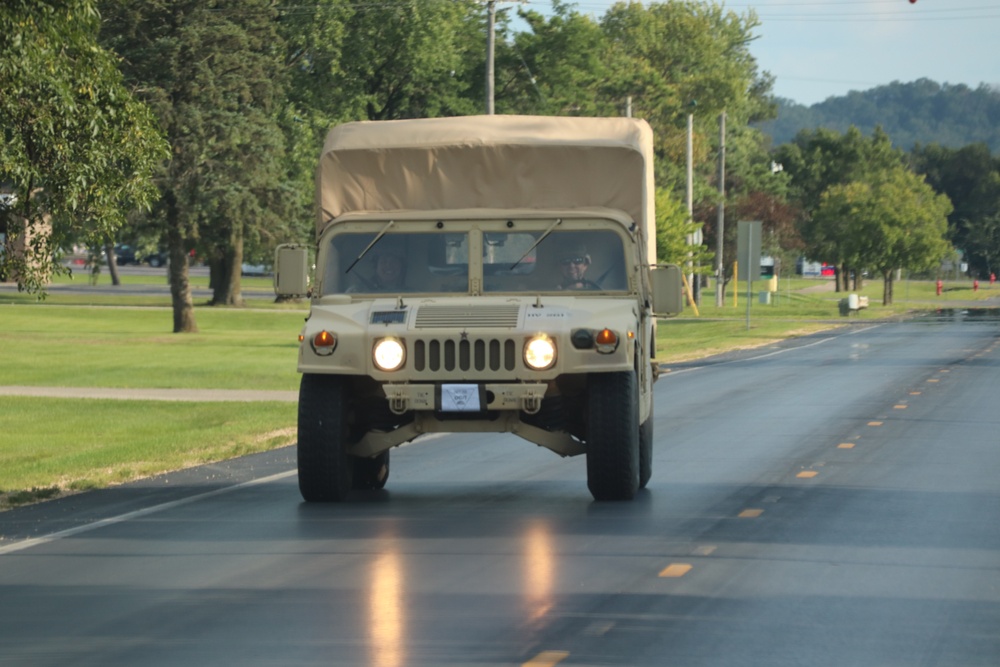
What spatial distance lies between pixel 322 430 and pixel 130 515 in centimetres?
153

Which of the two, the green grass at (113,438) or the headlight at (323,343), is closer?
the headlight at (323,343)

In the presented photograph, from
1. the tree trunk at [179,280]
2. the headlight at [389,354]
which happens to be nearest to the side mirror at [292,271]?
the headlight at [389,354]

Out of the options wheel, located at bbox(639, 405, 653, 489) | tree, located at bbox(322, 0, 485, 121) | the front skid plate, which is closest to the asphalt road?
wheel, located at bbox(639, 405, 653, 489)

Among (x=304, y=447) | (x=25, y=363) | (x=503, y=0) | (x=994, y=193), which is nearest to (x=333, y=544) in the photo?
(x=304, y=447)

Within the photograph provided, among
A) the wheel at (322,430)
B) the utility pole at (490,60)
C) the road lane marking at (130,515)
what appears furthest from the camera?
the utility pole at (490,60)

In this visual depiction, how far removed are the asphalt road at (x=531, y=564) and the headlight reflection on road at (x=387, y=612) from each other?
2cm

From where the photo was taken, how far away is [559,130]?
1445 centimetres

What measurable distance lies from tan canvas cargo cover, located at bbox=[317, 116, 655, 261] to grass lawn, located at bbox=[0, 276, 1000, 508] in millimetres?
3404

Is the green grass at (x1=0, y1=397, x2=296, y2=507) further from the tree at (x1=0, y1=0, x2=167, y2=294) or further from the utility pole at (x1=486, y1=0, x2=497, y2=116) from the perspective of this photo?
the utility pole at (x1=486, y1=0, x2=497, y2=116)

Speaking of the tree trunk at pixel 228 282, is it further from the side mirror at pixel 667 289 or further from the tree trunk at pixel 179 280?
the side mirror at pixel 667 289

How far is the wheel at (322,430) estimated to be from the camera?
12.5 meters

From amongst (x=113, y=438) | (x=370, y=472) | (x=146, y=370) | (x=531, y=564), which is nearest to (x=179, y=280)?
(x=146, y=370)

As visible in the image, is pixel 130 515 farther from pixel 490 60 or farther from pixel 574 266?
pixel 490 60

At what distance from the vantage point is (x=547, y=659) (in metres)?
7.38
